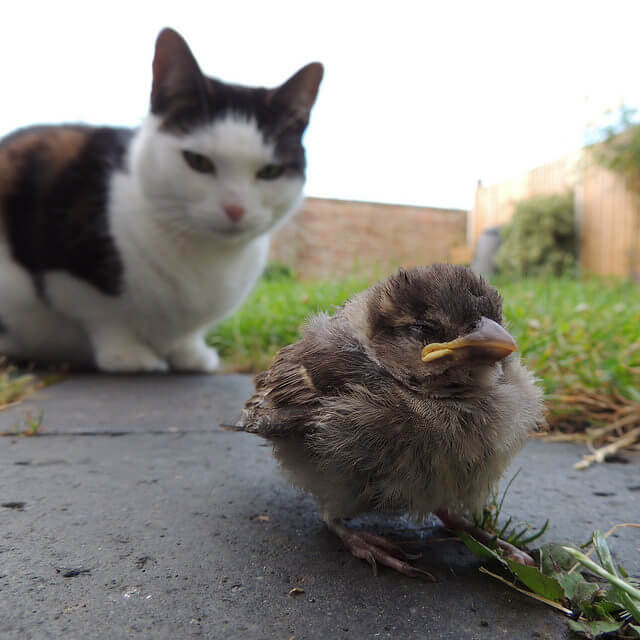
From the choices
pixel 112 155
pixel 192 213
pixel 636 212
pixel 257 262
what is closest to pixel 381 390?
pixel 192 213

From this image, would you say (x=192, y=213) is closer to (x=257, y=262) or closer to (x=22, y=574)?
(x=257, y=262)

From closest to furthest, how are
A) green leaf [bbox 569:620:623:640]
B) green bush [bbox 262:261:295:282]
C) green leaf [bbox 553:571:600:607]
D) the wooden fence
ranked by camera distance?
1. green leaf [bbox 569:620:623:640]
2. green leaf [bbox 553:571:600:607]
3. green bush [bbox 262:261:295:282]
4. the wooden fence

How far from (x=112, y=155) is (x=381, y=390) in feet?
10.2

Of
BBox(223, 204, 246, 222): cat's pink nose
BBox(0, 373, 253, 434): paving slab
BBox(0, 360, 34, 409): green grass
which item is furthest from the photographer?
BBox(223, 204, 246, 222): cat's pink nose

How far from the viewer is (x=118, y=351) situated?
3.92 meters

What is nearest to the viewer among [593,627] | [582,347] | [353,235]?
[593,627]

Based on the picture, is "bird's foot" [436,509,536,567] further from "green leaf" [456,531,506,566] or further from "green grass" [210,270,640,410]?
"green grass" [210,270,640,410]

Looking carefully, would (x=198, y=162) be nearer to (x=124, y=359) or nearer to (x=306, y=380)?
(x=124, y=359)

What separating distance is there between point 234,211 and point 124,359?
1.31 meters

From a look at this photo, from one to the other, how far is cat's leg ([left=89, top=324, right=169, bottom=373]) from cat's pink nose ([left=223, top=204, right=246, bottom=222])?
3.80 feet

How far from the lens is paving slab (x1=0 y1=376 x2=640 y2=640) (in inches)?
42.7

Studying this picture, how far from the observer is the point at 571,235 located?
13656mm

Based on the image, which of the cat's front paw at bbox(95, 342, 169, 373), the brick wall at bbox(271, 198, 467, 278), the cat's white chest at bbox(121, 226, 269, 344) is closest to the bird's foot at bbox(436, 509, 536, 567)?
the cat's white chest at bbox(121, 226, 269, 344)

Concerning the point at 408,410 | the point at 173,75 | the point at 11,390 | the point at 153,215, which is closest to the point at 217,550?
the point at 408,410
